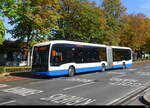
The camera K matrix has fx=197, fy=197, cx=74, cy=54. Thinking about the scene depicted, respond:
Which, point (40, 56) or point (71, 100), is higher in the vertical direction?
point (40, 56)

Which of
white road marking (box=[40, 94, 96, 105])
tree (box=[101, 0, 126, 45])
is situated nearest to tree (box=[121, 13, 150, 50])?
tree (box=[101, 0, 126, 45])

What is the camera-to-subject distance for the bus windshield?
1594 centimetres

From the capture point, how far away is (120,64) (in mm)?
26719

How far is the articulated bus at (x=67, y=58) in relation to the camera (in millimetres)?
15961

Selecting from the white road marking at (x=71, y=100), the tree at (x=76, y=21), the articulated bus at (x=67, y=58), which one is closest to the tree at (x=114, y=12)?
the tree at (x=76, y=21)

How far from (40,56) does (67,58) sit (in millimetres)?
2434

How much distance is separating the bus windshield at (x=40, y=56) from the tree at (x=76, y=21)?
49.2 ft

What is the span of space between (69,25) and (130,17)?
31.3 meters

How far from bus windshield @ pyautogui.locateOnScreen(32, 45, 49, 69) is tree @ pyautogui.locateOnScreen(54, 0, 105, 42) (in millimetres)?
14991

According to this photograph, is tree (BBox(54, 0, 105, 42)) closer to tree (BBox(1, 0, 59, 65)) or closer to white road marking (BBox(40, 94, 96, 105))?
tree (BBox(1, 0, 59, 65))

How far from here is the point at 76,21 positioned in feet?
108

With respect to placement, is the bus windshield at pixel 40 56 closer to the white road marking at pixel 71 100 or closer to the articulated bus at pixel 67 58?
the articulated bus at pixel 67 58

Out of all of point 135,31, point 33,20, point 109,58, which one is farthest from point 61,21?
point 135,31

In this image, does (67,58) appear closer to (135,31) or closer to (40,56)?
(40,56)
